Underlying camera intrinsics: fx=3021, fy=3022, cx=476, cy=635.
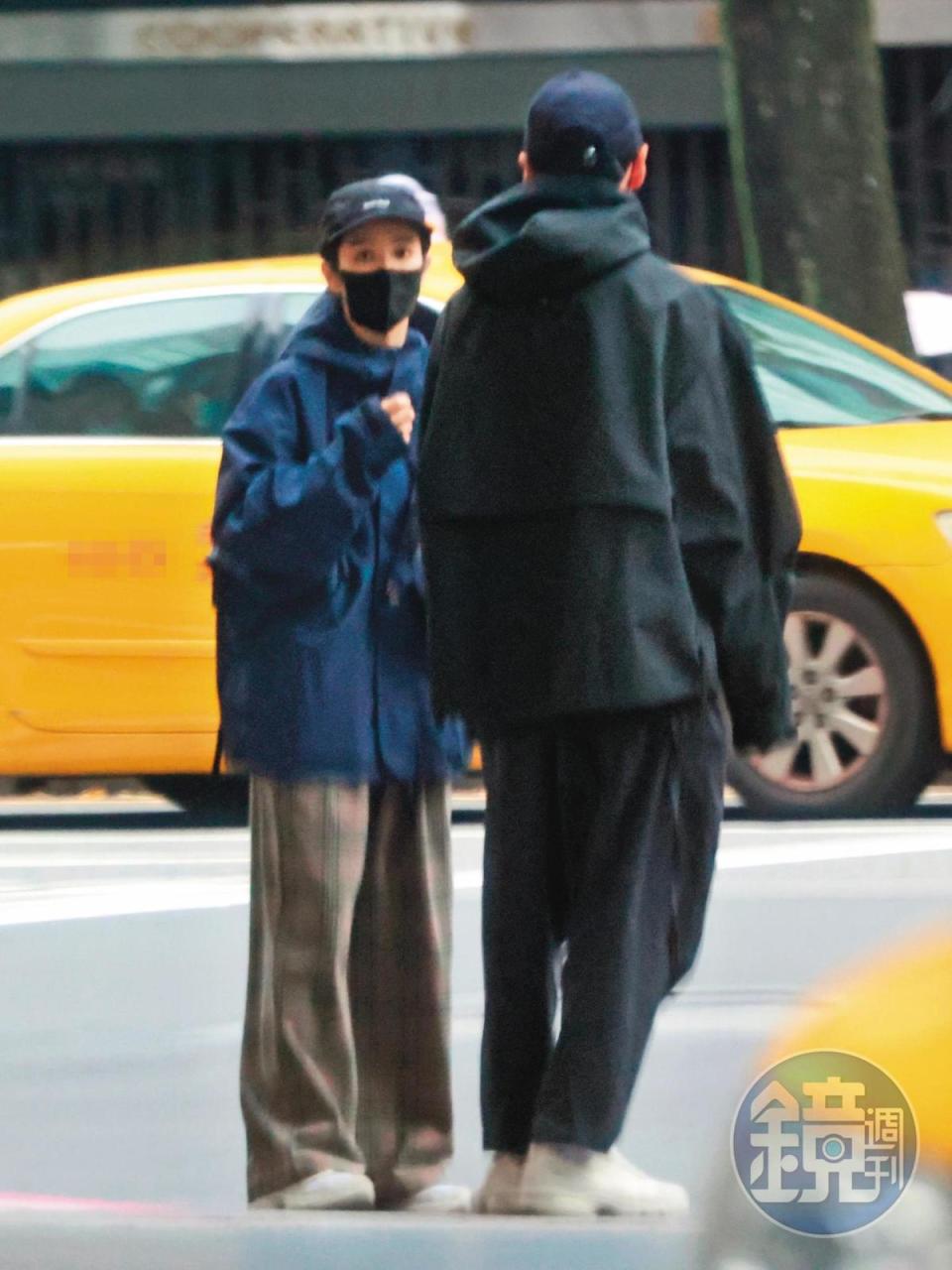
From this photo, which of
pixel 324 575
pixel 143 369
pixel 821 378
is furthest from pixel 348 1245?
pixel 821 378

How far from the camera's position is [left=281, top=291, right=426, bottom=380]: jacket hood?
453cm

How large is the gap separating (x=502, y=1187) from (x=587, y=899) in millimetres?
435

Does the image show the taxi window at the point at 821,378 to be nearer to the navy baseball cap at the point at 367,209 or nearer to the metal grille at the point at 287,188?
the navy baseball cap at the point at 367,209

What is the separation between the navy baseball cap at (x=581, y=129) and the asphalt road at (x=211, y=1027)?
1.40 meters

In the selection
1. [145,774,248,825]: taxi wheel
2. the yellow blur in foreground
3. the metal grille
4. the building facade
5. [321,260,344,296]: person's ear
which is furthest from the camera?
the metal grille

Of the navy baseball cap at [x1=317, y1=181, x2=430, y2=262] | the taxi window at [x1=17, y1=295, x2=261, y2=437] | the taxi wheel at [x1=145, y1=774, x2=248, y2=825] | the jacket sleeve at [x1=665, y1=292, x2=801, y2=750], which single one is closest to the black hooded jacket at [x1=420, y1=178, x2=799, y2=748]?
the jacket sleeve at [x1=665, y1=292, x2=801, y2=750]

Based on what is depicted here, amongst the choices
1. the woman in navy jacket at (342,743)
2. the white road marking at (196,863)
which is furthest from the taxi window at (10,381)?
the woman in navy jacket at (342,743)

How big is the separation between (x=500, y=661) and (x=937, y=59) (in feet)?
36.8

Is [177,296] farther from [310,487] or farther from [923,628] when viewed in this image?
[310,487]

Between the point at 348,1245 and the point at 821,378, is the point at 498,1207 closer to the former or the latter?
the point at 348,1245

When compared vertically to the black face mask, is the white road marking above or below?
below

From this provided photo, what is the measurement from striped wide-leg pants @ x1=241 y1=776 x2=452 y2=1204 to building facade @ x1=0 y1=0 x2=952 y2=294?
406 inches

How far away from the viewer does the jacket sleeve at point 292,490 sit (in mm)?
4395

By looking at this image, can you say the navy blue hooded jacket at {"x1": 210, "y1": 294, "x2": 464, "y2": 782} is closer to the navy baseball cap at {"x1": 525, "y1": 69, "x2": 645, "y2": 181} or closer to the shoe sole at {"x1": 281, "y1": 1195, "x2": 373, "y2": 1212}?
the navy baseball cap at {"x1": 525, "y1": 69, "x2": 645, "y2": 181}
